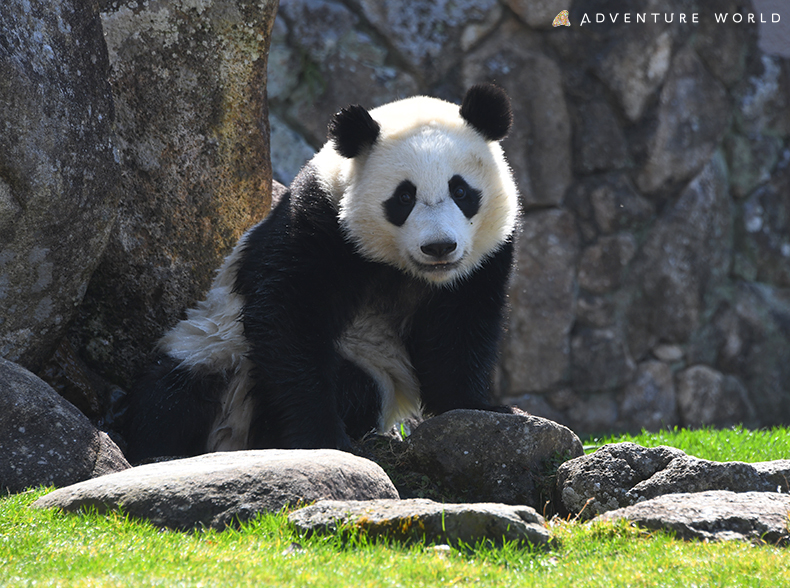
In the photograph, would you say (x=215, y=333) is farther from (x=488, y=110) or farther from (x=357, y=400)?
(x=488, y=110)

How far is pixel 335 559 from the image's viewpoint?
2.40m

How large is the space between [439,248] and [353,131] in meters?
0.83

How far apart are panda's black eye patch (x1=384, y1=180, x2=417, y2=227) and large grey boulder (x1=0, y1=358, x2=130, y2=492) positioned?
1.70 meters

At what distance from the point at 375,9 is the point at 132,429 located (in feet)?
16.1

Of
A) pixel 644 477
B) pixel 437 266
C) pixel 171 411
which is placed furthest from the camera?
pixel 171 411

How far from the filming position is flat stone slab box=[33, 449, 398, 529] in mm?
2785

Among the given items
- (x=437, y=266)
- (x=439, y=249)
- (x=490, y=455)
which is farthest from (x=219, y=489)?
(x=437, y=266)

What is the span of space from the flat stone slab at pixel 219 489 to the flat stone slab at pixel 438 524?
0.23 m

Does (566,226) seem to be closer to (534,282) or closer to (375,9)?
(534,282)

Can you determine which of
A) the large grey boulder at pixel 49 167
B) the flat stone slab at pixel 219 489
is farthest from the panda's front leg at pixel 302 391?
the large grey boulder at pixel 49 167

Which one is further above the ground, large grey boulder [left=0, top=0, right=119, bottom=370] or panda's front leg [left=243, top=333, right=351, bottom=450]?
large grey boulder [left=0, top=0, right=119, bottom=370]

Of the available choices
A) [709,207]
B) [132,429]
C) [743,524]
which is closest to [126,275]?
[132,429]

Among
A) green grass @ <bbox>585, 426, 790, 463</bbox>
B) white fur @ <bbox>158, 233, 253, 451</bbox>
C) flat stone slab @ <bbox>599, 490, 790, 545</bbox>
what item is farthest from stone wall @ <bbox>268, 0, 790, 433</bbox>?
flat stone slab @ <bbox>599, 490, 790, 545</bbox>

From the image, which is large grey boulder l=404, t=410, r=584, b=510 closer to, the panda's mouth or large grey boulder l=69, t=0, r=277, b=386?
the panda's mouth
